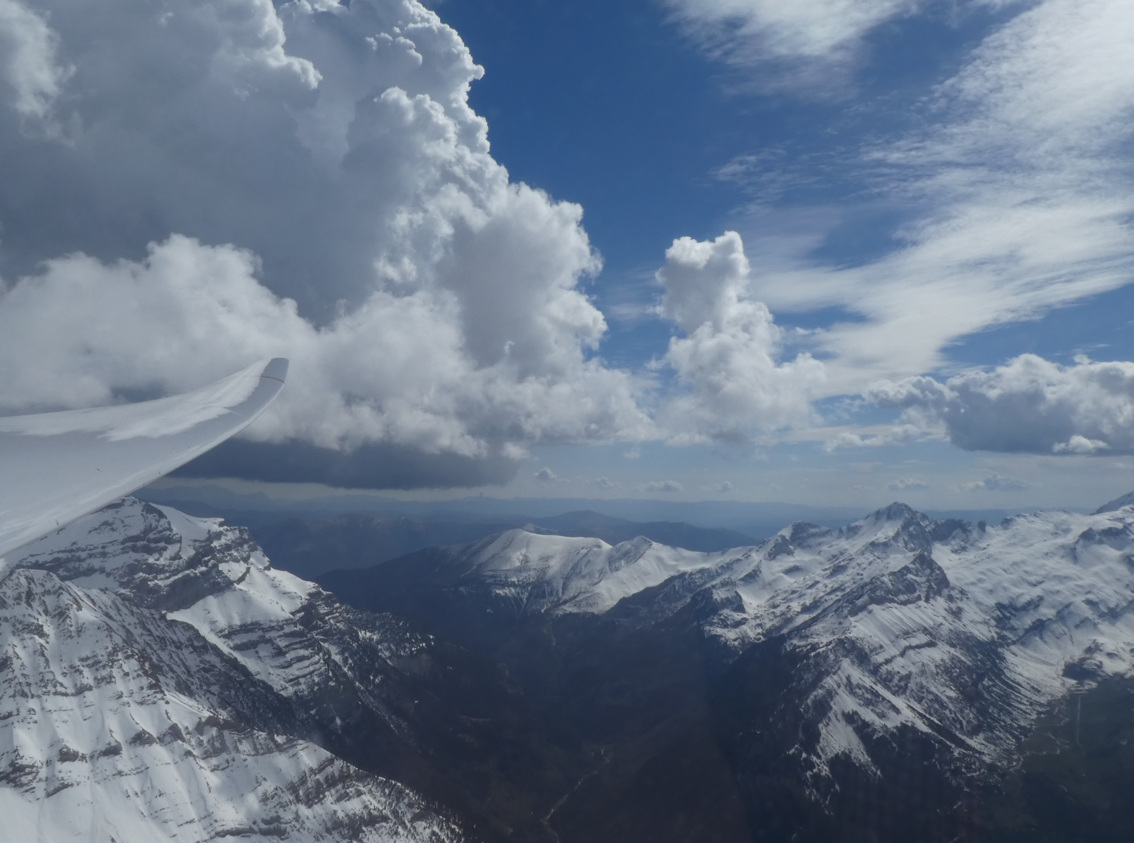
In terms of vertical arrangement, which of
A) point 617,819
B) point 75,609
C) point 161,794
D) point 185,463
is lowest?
point 617,819

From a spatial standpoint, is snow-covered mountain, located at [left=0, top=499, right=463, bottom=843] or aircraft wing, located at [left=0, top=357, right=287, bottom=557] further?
snow-covered mountain, located at [left=0, top=499, right=463, bottom=843]

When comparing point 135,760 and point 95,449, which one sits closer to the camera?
point 95,449

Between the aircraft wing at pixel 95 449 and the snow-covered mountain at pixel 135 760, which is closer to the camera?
the aircraft wing at pixel 95 449

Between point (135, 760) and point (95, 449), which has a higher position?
point (95, 449)

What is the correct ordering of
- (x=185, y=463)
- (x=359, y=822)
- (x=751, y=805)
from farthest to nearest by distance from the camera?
1. (x=751, y=805)
2. (x=359, y=822)
3. (x=185, y=463)

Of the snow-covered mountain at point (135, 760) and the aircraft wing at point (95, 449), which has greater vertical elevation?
the aircraft wing at point (95, 449)

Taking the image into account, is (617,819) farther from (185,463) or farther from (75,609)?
(185,463)

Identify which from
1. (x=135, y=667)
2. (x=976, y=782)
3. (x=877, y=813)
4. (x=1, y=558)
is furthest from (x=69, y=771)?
(x=976, y=782)

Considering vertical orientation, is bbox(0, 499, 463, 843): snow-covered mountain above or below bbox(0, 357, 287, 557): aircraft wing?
below
